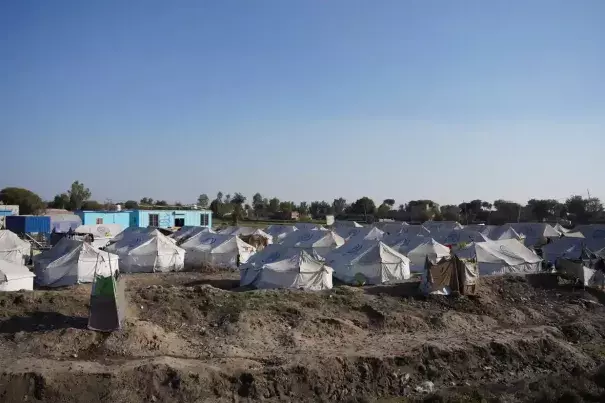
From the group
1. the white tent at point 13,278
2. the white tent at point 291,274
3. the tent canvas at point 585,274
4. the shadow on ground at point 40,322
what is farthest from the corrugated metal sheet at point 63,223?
the tent canvas at point 585,274

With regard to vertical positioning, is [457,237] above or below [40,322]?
above

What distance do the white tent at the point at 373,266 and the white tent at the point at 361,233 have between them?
13.3 m

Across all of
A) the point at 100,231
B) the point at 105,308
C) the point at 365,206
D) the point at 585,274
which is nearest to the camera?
the point at 105,308

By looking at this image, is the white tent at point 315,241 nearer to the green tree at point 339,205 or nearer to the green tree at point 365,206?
the green tree at point 365,206

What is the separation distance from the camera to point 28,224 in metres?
52.3

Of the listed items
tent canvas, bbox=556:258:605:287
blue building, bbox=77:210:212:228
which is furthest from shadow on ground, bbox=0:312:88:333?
blue building, bbox=77:210:212:228

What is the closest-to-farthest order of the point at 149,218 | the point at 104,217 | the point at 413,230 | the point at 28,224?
the point at 28,224, the point at 413,230, the point at 104,217, the point at 149,218

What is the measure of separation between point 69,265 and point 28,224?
88.9 ft

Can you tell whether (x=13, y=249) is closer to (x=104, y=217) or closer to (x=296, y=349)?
(x=296, y=349)

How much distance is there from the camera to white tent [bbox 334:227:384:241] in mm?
47131

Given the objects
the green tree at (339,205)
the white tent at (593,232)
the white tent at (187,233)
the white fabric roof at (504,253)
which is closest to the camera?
the white fabric roof at (504,253)

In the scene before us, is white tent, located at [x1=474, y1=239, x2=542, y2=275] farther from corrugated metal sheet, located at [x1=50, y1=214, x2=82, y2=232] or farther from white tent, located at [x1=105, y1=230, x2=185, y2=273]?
corrugated metal sheet, located at [x1=50, y1=214, x2=82, y2=232]

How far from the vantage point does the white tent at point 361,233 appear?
47.1 meters

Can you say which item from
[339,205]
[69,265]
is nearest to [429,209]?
[339,205]
